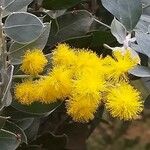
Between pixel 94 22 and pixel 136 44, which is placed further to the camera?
pixel 94 22

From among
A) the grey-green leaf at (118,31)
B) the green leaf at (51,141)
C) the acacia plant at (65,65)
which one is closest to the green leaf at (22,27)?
the acacia plant at (65,65)

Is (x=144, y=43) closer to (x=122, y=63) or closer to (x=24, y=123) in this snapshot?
(x=122, y=63)

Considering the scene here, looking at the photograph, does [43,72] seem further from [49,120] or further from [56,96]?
[49,120]

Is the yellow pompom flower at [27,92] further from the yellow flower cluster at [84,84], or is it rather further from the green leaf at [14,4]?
the green leaf at [14,4]

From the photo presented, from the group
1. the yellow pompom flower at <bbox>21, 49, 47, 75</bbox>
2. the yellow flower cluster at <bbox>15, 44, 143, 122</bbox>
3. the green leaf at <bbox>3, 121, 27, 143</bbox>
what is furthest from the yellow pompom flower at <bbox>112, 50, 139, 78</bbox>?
the green leaf at <bbox>3, 121, 27, 143</bbox>

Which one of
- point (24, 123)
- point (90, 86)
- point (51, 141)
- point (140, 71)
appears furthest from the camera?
point (51, 141)

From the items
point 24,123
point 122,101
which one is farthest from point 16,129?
point 122,101

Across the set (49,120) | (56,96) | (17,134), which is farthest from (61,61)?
(49,120)
